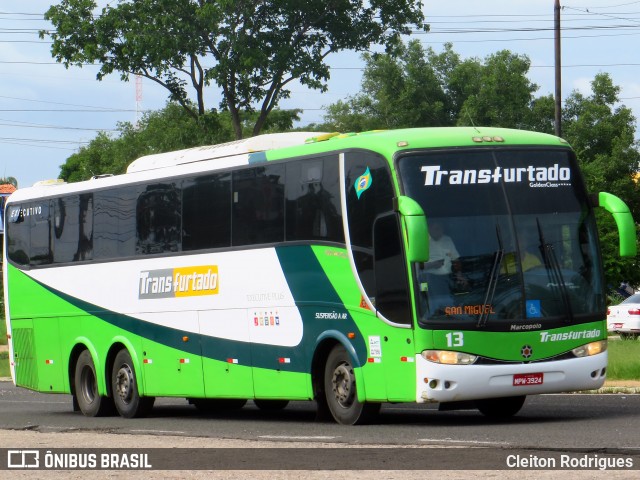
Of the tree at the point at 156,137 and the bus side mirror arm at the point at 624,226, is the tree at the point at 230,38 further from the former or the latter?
the bus side mirror arm at the point at 624,226

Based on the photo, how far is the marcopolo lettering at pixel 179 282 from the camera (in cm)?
1983

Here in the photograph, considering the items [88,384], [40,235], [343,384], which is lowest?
[88,384]

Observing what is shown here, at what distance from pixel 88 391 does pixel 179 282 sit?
3.53m

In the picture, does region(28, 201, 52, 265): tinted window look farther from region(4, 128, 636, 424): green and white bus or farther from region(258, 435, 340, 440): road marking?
region(258, 435, 340, 440): road marking

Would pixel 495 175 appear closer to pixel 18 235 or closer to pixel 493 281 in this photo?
pixel 493 281

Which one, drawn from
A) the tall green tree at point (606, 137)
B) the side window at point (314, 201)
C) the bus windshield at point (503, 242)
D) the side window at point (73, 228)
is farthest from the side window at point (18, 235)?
the tall green tree at point (606, 137)

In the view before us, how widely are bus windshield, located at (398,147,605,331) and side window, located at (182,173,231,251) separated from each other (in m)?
3.96

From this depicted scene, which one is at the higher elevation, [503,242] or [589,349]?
[503,242]

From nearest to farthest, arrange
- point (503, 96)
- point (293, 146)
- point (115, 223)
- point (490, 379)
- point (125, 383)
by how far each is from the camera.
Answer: point (490, 379) → point (293, 146) → point (115, 223) → point (125, 383) → point (503, 96)

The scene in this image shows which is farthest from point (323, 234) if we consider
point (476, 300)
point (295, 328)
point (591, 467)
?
point (591, 467)

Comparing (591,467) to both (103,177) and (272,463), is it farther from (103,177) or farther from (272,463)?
(103,177)

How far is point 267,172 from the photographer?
61.6ft

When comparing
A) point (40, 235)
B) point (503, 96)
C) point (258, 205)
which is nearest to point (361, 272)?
point (258, 205)

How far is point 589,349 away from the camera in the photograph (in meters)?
16.5
